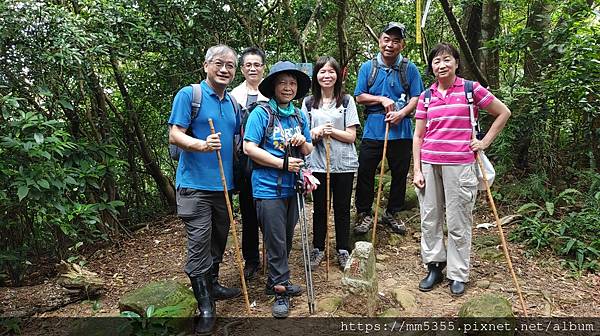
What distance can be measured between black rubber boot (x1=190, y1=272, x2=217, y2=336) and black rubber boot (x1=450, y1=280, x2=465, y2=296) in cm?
220

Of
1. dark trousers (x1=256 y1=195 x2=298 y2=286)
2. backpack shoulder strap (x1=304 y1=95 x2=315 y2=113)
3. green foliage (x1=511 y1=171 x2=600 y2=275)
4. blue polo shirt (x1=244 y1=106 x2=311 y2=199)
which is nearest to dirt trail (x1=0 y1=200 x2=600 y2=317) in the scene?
green foliage (x1=511 y1=171 x2=600 y2=275)

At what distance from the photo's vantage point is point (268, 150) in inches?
142

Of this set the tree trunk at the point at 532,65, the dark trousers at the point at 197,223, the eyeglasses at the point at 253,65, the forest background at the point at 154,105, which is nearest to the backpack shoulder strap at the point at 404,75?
the forest background at the point at 154,105

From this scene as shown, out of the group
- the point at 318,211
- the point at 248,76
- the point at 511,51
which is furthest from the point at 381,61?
the point at 511,51

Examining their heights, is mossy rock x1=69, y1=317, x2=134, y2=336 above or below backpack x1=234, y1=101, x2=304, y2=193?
below

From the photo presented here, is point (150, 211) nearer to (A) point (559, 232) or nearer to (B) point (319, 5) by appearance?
(B) point (319, 5)

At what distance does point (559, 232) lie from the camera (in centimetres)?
496

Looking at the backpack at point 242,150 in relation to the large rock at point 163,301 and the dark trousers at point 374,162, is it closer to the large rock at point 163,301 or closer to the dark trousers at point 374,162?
the large rock at point 163,301

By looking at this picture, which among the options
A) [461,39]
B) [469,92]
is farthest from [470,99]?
[461,39]

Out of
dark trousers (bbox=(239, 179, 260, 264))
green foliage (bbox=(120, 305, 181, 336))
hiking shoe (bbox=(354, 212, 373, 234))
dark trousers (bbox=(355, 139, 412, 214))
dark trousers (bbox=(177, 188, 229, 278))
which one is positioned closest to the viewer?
green foliage (bbox=(120, 305, 181, 336))

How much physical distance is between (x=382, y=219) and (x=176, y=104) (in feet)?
10.3

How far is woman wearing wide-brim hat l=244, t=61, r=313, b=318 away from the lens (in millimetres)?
3535

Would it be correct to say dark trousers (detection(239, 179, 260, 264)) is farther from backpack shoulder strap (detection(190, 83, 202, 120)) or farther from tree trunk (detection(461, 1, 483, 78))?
tree trunk (detection(461, 1, 483, 78))

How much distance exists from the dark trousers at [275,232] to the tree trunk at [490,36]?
4834mm
